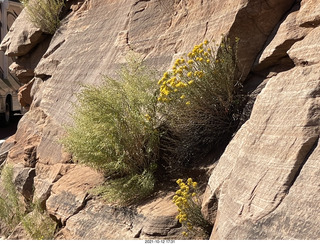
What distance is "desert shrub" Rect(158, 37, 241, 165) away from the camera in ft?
13.1

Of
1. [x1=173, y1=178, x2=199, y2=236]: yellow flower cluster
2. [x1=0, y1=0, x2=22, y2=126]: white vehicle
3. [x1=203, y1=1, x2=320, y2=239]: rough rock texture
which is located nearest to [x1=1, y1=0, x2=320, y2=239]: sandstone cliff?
[x1=203, y1=1, x2=320, y2=239]: rough rock texture

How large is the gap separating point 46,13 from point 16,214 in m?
3.46

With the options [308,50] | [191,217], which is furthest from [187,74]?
[191,217]

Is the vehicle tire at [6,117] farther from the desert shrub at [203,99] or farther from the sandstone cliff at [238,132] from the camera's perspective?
the desert shrub at [203,99]

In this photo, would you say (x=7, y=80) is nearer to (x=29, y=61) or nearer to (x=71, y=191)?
(x=29, y=61)

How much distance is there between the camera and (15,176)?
21.9ft

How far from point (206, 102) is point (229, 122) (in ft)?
0.87

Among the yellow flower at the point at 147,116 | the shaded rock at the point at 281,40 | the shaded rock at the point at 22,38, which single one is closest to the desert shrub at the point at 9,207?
the yellow flower at the point at 147,116

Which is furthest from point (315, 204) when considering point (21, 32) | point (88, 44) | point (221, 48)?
point (21, 32)

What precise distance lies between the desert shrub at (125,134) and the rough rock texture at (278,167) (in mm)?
931

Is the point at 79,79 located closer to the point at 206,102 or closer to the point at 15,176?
the point at 15,176

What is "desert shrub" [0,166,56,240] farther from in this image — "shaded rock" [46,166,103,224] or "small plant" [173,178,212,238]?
"small plant" [173,178,212,238]

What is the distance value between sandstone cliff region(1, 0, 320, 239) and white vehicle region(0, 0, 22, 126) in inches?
293

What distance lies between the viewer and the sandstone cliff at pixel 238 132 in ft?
9.19
